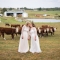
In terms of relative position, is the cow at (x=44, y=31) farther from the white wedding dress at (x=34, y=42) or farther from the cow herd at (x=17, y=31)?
the white wedding dress at (x=34, y=42)

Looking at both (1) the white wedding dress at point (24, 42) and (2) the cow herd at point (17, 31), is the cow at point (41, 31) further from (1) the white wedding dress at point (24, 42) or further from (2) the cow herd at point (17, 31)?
(1) the white wedding dress at point (24, 42)

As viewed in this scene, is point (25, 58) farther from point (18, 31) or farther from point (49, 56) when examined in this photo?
point (18, 31)

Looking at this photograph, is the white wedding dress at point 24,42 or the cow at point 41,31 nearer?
the white wedding dress at point 24,42

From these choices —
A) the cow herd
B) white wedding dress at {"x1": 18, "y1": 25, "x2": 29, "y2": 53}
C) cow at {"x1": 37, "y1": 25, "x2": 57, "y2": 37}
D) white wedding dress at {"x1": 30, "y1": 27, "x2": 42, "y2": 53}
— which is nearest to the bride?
white wedding dress at {"x1": 30, "y1": 27, "x2": 42, "y2": 53}

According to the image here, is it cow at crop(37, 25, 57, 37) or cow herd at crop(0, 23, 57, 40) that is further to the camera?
cow at crop(37, 25, 57, 37)

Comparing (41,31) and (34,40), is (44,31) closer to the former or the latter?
(41,31)

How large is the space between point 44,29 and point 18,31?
2840mm

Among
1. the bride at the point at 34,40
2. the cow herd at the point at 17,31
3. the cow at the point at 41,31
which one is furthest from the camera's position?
the cow at the point at 41,31

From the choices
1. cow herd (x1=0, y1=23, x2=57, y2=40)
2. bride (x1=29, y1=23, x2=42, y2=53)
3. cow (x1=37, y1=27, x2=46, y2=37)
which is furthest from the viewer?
cow (x1=37, y1=27, x2=46, y2=37)

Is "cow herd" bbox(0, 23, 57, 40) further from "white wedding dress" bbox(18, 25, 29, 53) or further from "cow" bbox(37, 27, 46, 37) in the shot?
"white wedding dress" bbox(18, 25, 29, 53)

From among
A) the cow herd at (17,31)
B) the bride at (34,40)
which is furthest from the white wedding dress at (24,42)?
the cow herd at (17,31)

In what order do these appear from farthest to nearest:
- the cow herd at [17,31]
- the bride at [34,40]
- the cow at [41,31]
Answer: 1. the cow at [41,31]
2. the cow herd at [17,31]
3. the bride at [34,40]

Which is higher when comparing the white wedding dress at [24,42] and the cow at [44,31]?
the white wedding dress at [24,42]

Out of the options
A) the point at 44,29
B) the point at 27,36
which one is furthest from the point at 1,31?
the point at 27,36
